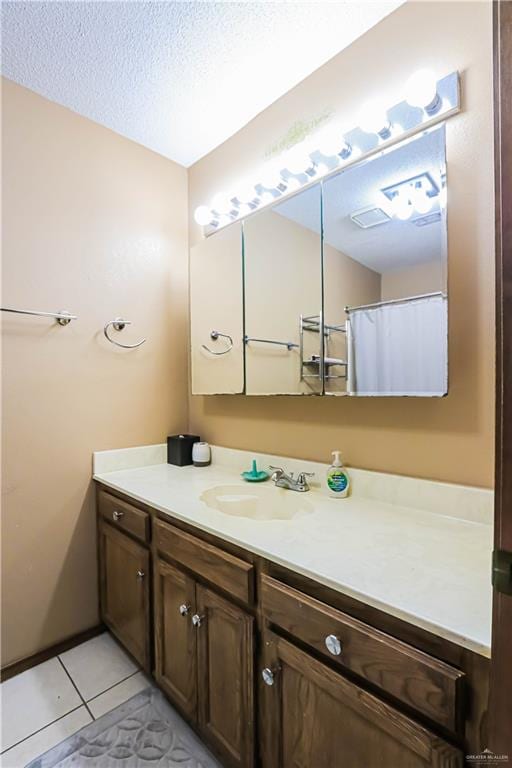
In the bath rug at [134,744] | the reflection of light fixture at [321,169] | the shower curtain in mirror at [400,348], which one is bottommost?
the bath rug at [134,744]

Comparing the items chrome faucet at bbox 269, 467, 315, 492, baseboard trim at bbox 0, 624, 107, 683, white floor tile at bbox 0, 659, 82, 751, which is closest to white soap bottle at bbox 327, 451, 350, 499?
chrome faucet at bbox 269, 467, 315, 492

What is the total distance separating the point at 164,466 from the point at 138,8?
6.13 feet

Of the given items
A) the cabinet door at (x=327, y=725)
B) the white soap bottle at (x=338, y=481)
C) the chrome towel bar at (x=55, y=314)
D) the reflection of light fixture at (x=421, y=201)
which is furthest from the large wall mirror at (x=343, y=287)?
the cabinet door at (x=327, y=725)

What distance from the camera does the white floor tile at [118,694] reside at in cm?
135

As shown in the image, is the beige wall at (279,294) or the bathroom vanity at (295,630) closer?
the bathroom vanity at (295,630)

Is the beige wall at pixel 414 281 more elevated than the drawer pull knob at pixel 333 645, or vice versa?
the beige wall at pixel 414 281

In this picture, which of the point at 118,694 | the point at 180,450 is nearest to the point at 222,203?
the point at 180,450

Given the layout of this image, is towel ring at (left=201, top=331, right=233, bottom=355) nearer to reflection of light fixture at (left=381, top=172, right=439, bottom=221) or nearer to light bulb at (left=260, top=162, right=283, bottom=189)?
light bulb at (left=260, top=162, right=283, bottom=189)

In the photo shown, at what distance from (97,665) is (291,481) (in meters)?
1.18

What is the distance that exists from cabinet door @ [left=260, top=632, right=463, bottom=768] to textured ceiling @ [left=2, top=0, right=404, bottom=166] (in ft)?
6.49

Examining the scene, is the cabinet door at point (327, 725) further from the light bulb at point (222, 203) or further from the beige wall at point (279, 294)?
the light bulb at point (222, 203)

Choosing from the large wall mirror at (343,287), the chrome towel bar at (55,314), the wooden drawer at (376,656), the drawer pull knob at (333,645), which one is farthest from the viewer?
the chrome towel bar at (55,314)

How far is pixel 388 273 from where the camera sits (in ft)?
4.08

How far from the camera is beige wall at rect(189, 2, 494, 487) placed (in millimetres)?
1054
